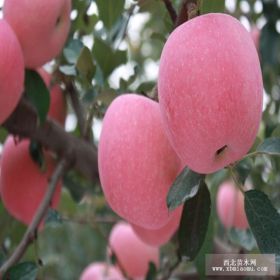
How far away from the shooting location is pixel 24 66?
2.46 ft

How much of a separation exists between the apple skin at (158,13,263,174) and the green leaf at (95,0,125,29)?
1.05 ft

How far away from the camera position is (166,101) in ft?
1.72

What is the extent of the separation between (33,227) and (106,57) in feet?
Answer: 0.96

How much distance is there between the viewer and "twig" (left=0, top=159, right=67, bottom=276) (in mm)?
762

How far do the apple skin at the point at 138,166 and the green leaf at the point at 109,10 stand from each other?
26 centimetres

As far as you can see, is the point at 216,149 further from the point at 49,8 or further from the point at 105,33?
the point at 105,33

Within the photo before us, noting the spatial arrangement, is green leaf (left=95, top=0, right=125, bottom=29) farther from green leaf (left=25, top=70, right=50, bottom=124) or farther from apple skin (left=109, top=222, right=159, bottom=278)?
apple skin (left=109, top=222, right=159, bottom=278)

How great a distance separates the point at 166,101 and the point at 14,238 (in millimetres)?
681

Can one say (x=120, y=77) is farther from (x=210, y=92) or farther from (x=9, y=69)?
(x=210, y=92)

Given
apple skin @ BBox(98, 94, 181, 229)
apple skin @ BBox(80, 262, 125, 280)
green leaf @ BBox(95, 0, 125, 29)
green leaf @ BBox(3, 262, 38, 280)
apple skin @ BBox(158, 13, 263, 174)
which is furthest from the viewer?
apple skin @ BBox(80, 262, 125, 280)

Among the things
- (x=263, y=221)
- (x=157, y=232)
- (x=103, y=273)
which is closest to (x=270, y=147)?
(x=263, y=221)

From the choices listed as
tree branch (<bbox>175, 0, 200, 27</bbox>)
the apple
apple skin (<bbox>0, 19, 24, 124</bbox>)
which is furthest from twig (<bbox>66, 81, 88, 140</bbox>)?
tree branch (<bbox>175, 0, 200, 27</bbox>)

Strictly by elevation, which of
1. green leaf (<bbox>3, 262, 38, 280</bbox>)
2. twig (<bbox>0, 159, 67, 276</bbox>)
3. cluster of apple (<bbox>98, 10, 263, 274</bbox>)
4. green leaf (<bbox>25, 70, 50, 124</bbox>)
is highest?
cluster of apple (<bbox>98, 10, 263, 274</bbox>)

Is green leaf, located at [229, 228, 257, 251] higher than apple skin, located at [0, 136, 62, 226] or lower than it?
lower
